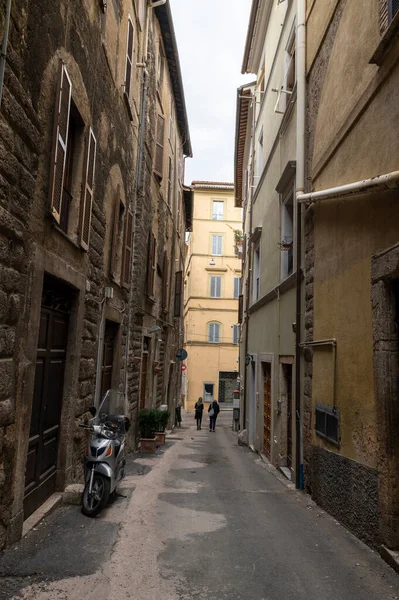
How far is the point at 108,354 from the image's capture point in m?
8.51

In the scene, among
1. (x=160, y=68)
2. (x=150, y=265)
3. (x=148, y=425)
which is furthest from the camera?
(x=160, y=68)

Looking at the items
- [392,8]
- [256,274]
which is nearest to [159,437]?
[256,274]

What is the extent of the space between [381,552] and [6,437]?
328cm

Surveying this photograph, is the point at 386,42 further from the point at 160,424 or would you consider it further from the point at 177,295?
the point at 177,295

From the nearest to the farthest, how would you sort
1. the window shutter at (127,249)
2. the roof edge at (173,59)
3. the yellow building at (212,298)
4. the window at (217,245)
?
the window shutter at (127,249) → the roof edge at (173,59) → the yellow building at (212,298) → the window at (217,245)

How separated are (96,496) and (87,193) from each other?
11.6ft

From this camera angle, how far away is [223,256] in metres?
37.9

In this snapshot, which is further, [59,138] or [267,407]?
[267,407]

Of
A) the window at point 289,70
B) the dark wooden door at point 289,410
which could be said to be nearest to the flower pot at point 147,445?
the dark wooden door at point 289,410

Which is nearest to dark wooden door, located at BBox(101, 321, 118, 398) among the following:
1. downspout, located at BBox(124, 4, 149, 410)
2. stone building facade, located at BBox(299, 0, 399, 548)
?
downspout, located at BBox(124, 4, 149, 410)

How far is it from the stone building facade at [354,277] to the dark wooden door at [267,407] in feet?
12.0

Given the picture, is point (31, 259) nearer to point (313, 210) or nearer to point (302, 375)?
point (313, 210)

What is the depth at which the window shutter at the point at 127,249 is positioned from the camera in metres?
8.79

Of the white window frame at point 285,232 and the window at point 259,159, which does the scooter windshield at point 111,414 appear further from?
the window at point 259,159
